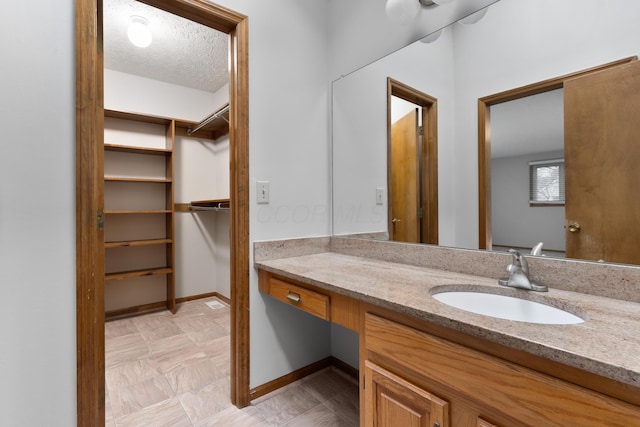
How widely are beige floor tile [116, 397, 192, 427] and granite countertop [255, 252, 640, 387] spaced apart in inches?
35.7

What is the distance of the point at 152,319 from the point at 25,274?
2104 millimetres

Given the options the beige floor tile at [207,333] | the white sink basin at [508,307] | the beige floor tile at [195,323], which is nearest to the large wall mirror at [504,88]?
the white sink basin at [508,307]

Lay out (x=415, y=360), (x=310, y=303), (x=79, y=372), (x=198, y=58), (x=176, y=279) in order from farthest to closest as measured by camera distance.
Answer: (x=176, y=279)
(x=198, y=58)
(x=310, y=303)
(x=79, y=372)
(x=415, y=360)

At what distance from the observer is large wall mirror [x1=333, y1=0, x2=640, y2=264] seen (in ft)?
3.10

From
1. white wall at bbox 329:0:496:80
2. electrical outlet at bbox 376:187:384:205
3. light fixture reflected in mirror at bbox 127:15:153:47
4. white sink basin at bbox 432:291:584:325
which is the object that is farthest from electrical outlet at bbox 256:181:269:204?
light fixture reflected in mirror at bbox 127:15:153:47

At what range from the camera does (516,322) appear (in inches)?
26.8

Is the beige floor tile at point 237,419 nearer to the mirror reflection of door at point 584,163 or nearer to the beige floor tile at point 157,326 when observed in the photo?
the beige floor tile at point 157,326

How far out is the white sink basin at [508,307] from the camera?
86 centimetres

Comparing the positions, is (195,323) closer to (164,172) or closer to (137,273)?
(137,273)

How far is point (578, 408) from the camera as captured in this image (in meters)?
0.55

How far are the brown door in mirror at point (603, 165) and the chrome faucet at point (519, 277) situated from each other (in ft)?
0.49

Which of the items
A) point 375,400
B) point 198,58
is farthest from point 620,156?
point 198,58

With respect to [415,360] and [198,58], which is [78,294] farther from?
[198,58]

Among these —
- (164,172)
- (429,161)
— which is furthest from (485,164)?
(164,172)
